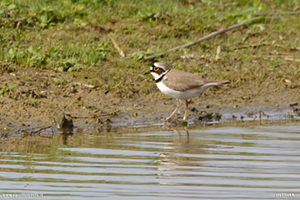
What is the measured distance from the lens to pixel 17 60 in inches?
402

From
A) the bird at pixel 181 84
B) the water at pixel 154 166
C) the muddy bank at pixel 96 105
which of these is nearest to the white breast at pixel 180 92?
the bird at pixel 181 84

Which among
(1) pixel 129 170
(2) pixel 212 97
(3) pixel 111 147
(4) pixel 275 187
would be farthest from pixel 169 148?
(2) pixel 212 97

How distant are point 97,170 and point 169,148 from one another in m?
1.51

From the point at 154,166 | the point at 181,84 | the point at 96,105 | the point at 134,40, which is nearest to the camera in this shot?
the point at 154,166

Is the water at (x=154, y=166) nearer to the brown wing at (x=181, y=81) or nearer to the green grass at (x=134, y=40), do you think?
the brown wing at (x=181, y=81)

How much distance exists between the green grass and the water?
2.63 metres

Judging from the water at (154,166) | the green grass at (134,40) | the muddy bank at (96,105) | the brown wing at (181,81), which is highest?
the green grass at (134,40)

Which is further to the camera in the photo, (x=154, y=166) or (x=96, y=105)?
(x=96, y=105)

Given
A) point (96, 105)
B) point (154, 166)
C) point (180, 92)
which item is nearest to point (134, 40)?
point (96, 105)

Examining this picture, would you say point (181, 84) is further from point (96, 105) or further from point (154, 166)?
point (154, 166)

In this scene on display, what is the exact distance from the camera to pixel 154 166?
6008 millimetres

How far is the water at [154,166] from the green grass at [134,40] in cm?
263

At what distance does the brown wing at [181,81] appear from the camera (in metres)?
9.19

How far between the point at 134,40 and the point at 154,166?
229 inches
